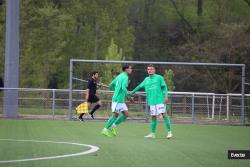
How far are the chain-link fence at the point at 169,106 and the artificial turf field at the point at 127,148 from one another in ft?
25.8

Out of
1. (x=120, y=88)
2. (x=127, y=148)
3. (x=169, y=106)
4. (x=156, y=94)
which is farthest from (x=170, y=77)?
(x=127, y=148)

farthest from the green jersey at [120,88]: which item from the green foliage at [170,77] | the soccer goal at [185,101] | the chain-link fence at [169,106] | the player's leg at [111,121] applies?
the green foliage at [170,77]

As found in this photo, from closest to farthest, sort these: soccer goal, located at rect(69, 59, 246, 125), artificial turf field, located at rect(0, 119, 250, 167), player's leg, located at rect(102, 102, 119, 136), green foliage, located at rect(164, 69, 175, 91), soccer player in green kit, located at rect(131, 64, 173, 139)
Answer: artificial turf field, located at rect(0, 119, 250, 167) < soccer player in green kit, located at rect(131, 64, 173, 139) < player's leg, located at rect(102, 102, 119, 136) < soccer goal, located at rect(69, 59, 246, 125) < green foliage, located at rect(164, 69, 175, 91)

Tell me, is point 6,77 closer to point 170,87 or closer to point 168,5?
point 170,87

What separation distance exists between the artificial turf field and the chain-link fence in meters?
7.85

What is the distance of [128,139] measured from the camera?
18.1 m

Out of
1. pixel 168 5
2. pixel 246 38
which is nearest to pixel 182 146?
pixel 246 38

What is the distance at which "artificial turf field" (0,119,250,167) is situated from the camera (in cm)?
1258

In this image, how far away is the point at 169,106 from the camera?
97.8 feet

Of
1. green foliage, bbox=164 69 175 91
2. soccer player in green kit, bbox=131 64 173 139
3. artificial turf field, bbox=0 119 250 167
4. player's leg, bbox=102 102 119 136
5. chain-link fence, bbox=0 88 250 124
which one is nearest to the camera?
artificial turf field, bbox=0 119 250 167

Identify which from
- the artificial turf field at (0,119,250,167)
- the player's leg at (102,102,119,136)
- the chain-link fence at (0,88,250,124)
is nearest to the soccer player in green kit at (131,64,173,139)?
the artificial turf field at (0,119,250,167)

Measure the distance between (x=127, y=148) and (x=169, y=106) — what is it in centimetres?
1465

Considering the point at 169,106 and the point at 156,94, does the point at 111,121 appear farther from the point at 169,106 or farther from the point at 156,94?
the point at 169,106

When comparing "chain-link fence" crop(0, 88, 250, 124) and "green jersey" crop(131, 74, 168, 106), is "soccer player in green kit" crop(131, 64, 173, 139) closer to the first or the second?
"green jersey" crop(131, 74, 168, 106)
